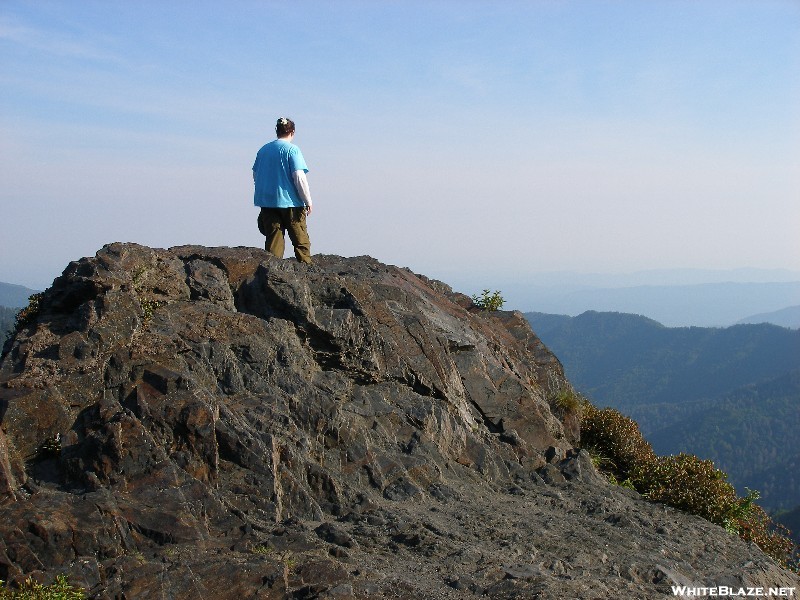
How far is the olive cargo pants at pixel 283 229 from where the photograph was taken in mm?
15188

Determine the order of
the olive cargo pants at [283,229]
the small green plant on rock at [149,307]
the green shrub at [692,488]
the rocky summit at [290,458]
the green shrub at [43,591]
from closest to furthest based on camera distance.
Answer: the green shrub at [43,591], the rocky summit at [290,458], the small green plant on rock at [149,307], the green shrub at [692,488], the olive cargo pants at [283,229]

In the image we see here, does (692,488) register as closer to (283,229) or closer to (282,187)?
(283,229)

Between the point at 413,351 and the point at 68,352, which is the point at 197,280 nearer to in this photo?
the point at 68,352

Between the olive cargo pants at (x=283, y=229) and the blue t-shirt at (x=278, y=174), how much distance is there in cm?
25

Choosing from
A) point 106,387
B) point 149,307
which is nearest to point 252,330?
point 149,307

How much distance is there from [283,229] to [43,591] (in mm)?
9827

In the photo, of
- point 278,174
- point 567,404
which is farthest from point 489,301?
point 278,174

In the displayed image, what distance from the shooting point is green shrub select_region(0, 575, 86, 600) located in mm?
6809

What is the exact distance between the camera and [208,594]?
286 inches

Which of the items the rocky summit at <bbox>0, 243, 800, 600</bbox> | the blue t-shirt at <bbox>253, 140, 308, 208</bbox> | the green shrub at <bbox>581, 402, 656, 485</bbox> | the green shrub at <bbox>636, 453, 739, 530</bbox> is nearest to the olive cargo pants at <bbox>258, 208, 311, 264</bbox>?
the blue t-shirt at <bbox>253, 140, 308, 208</bbox>

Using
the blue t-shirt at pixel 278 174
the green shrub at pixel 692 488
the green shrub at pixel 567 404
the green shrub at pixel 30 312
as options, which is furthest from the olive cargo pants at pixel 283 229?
the green shrub at pixel 692 488

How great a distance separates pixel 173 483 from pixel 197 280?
511cm

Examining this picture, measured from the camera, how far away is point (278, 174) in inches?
586

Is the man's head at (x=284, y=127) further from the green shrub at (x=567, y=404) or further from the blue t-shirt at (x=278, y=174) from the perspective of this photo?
the green shrub at (x=567, y=404)
